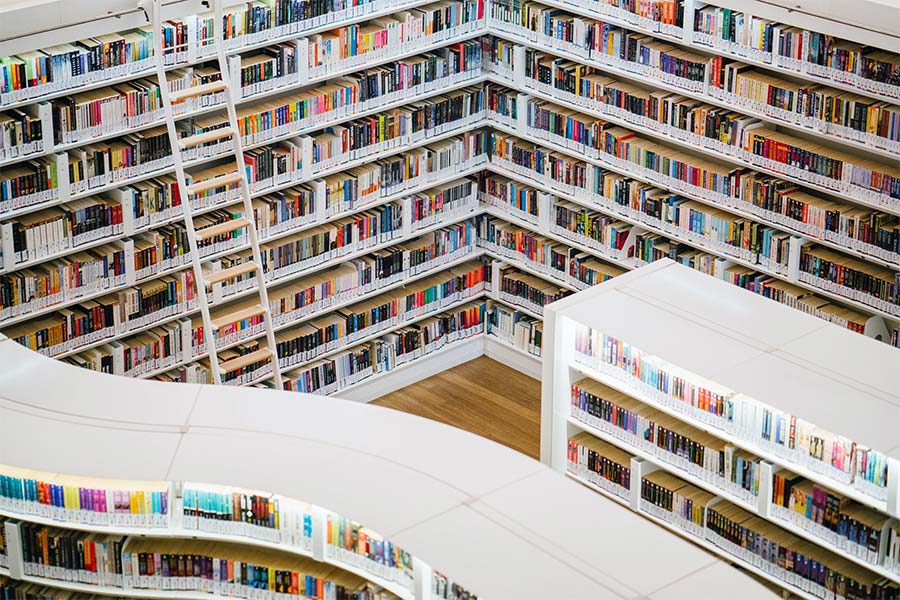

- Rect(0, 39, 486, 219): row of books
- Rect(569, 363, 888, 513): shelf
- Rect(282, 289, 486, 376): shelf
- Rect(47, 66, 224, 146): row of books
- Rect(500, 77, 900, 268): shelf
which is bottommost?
Rect(282, 289, 486, 376): shelf

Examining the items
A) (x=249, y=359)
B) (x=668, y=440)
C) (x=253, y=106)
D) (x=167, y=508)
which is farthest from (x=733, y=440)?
(x=253, y=106)

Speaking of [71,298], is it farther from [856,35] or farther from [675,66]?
[856,35]

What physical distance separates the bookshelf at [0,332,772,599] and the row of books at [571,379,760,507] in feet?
5.90

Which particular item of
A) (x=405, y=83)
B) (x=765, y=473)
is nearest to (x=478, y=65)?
(x=405, y=83)

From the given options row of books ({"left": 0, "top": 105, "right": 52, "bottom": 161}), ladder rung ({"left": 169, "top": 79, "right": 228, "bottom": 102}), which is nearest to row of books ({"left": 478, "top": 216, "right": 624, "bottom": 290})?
ladder rung ({"left": 169, "top": 79, "right": 228, "bottom": 102})

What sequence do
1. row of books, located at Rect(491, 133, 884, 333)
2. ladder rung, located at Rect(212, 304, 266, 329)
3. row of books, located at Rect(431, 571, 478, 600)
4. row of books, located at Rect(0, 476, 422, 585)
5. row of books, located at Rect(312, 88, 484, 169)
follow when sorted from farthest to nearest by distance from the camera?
row of books, located at Rect(312, 88, 484, 169)
row of books, located at Rect(491, 133, 884, 333)
ladder rung, located at Rect(212, 304, 266, 329)
row of books, located at Rect(0, 476, 422, 585)
row of books, located at Rect(431, 571, 478, 600)

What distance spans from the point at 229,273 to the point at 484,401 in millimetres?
2506

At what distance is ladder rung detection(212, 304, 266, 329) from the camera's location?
8688 mm

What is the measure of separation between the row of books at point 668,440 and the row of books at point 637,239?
5.25ft

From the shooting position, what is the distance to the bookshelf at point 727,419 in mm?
6930

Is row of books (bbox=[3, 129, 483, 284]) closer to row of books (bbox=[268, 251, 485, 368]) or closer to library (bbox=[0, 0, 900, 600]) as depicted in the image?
library (bbox=[0, 0, 900, 600])

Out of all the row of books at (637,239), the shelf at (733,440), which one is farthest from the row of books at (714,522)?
the row of books at (637,239)

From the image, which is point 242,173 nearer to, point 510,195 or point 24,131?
point 24,131

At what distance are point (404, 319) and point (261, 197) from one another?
60.0 inches
